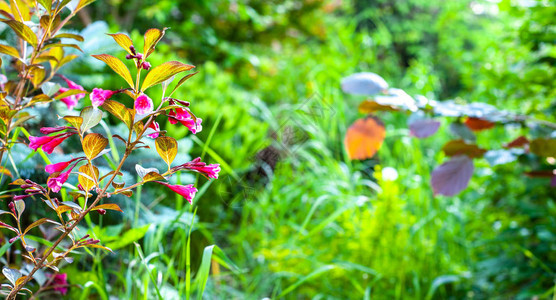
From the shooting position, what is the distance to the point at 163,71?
21.1 inches

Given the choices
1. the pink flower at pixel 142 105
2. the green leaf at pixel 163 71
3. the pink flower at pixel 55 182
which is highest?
the green leaf at pixel 163 71

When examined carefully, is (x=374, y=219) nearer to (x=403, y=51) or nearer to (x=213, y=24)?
(x=213, y=24)

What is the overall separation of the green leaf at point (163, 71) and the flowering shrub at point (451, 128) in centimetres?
50

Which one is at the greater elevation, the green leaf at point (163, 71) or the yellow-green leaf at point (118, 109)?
the green leaf at point (163, 71)

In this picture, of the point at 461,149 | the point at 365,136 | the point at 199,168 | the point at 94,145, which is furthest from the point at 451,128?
the point at 94,145

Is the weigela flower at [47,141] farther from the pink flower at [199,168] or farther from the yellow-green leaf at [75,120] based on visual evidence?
the pink flower at [199,168]

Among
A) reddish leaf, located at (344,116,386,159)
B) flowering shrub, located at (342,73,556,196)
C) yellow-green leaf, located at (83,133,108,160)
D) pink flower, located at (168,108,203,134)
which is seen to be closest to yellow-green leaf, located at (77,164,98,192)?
yellow-green leaf, located at (83,133,108,160)

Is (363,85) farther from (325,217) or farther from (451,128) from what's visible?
(325,217)

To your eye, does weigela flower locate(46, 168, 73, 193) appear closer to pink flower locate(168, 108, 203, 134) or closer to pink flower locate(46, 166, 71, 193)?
pink flower locate(46, 166, 71, 193)

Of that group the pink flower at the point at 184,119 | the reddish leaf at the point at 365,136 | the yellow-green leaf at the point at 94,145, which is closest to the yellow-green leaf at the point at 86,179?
the yellow-green leaf at the point at 94,145

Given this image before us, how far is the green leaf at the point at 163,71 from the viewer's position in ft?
1.75

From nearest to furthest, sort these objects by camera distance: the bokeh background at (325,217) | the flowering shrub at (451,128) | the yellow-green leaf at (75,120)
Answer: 1. the yellow-green leaf at (75,120)
2. the flowering shrub at (451,128)
3. the bokeh background at (325,217)

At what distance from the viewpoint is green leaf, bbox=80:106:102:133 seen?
0.54 meters

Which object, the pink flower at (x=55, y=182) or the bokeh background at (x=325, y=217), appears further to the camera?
the bokeh background at (x=325, y=217)
